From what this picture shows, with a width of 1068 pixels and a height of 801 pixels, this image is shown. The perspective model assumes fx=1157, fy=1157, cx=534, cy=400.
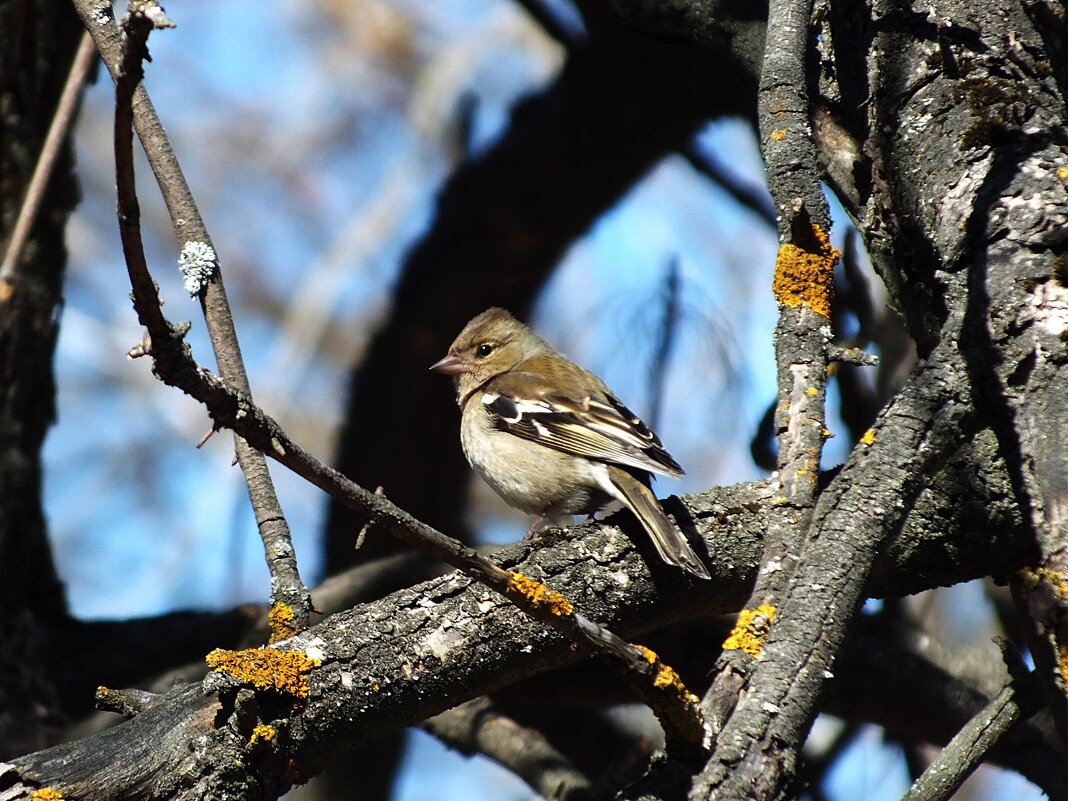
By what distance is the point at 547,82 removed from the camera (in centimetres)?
663

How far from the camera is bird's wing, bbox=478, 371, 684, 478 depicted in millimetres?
4500

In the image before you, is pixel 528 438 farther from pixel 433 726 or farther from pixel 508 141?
pixel 508 141

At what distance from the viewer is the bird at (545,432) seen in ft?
15.0

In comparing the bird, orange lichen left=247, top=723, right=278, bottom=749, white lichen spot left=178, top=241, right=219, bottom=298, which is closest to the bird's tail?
the bird

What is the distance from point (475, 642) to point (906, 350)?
344 centimetres

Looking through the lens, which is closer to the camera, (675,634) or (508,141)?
(675,634)

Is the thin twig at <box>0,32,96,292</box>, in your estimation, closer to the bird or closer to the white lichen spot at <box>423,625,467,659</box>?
the bird

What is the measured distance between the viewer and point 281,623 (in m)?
2.85

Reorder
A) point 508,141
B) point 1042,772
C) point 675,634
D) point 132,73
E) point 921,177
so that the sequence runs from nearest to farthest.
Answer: point 132,73 → point 921,177 → point 1042,772 → point 675,634 → point 508,141

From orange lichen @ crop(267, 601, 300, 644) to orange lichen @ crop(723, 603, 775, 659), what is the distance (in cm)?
113

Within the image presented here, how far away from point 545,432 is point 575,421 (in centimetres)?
15

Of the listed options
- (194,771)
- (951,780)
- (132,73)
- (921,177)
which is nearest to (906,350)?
(921,177)

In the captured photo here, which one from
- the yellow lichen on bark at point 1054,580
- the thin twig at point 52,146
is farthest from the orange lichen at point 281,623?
the thin twig at point 52,146

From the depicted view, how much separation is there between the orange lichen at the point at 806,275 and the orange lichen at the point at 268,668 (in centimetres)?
140
